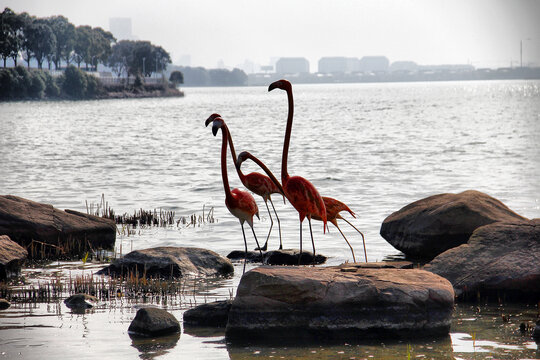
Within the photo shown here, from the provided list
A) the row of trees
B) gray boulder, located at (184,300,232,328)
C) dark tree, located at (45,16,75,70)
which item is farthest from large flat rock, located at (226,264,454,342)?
dark tree, located at (45,16,75,70)

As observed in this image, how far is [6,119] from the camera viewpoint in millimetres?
77438

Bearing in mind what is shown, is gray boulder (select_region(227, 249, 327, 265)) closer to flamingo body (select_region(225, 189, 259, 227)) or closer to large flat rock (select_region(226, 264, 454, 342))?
flamingo body (select_region(225, 189, 259, 227))

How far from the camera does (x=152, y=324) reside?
26.1 feet

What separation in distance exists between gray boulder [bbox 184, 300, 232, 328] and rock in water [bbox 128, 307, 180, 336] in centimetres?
36

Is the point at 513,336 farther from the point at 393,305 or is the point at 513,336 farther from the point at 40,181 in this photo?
the point at 40,181

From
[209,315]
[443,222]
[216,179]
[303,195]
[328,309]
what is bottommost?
[216,179]

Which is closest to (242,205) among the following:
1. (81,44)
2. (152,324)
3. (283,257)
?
(283,257)

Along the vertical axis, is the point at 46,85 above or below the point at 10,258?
above

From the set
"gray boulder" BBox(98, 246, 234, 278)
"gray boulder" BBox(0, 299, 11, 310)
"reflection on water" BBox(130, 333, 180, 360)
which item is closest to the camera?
"reflection on water" BBox(130, 333, 180, 360)

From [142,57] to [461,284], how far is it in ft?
523

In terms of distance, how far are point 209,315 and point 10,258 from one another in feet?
12.2

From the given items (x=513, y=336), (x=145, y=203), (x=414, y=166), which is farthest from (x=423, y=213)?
(x=414, y=166)

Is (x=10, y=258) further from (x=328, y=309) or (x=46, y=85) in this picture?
(x=46, y=85)

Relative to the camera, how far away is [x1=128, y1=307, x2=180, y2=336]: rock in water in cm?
795
